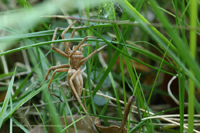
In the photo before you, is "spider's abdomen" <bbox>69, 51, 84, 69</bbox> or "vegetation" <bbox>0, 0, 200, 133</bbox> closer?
"vegetation" <bbox>0, 0, 200, 133</bbox>

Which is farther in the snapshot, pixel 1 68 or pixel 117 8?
pixel 1 68

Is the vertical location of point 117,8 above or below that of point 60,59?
above

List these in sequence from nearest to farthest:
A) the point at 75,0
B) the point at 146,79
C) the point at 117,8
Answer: the point at 75,0
the point at 117,8
the point at 146,79

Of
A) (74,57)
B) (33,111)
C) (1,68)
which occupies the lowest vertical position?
(33,111)

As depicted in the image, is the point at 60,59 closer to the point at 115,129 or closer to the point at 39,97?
the point at 39,97

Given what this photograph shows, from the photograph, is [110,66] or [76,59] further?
[76,59]

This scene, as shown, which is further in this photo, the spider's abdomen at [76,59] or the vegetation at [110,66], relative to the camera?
the spider's abdomen at [76,59]

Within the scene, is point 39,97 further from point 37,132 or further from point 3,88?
point 37,132

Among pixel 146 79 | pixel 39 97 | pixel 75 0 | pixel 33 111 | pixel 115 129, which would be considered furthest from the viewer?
pixel 146 79

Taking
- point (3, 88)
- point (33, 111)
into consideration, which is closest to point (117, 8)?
point (33, 111)
